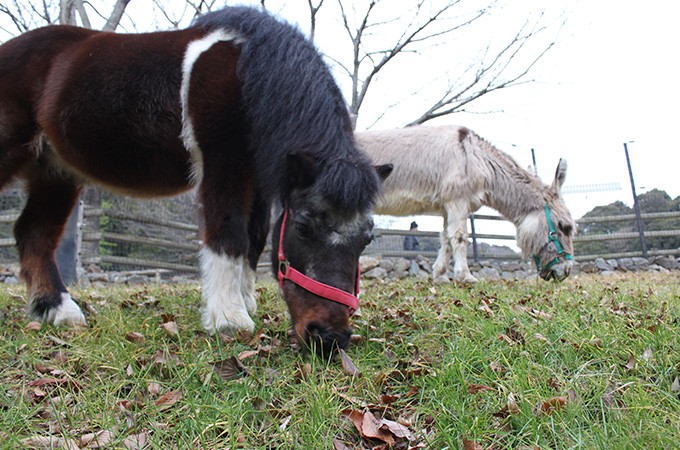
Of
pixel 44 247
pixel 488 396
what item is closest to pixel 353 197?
pixel 488 396

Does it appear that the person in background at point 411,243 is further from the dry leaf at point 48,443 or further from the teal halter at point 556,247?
the dry leaf at point 48,443

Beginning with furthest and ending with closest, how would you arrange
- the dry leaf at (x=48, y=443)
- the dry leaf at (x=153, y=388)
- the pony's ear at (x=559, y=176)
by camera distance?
the pony's ear at (x=559, y=176), the dry leaf at (x=153, y=388), the dry leaf at (x=48, y=443)

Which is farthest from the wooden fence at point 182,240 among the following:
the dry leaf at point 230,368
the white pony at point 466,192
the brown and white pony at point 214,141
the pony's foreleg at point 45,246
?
the dry leaf at point 230,368

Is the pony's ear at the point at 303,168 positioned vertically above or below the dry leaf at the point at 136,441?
above

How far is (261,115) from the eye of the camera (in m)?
2.97

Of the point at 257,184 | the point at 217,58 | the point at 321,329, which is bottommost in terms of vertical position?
the point at 321,329

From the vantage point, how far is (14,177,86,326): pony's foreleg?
332 cm

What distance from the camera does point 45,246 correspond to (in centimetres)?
368

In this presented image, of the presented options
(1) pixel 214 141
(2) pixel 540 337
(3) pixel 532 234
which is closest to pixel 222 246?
(1) pixel 214 141

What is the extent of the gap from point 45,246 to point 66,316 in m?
0.74

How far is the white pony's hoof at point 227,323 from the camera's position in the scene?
9.46 ft

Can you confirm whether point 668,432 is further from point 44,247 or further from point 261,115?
point 44,247

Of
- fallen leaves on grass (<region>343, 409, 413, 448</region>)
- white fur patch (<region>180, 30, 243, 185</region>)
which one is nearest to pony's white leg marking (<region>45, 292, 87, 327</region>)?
white fur patch (<region>180, 30, 243, 185</region>)

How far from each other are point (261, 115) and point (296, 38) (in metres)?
0.71
